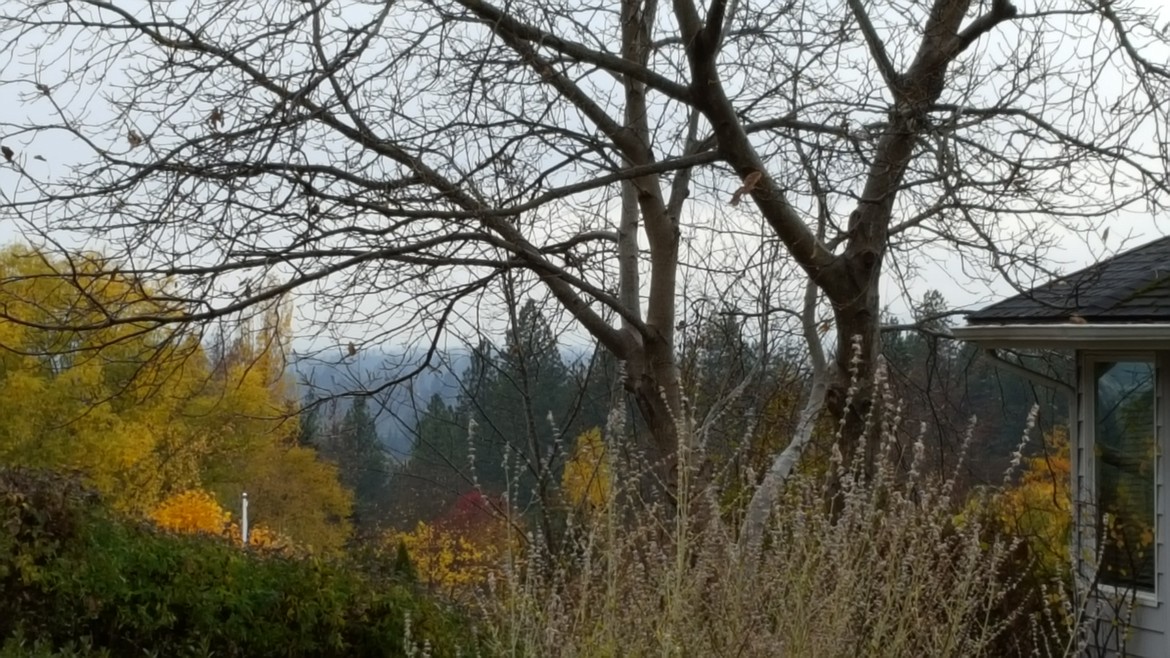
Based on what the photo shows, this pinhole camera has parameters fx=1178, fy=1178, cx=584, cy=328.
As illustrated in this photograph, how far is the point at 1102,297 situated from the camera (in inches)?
259

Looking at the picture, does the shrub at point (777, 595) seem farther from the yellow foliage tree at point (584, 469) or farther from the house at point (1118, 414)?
the house at point (1118, 414)

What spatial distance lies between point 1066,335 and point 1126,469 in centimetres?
111

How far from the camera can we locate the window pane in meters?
6.68

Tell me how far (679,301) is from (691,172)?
94 centimetres

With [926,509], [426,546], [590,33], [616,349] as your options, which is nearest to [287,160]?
[590,33]

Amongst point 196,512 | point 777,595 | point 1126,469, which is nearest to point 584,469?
point 1126,469

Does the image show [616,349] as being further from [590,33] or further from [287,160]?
[287,160]

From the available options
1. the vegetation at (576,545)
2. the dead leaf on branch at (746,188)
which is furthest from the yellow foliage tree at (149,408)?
the dead leaf on branch at (746,188)

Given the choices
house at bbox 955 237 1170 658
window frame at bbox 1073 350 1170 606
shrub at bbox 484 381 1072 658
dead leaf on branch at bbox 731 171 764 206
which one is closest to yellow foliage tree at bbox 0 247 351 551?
dead leaf on branch at bbox 731 171 764 206

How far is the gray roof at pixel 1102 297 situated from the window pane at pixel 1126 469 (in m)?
0.49

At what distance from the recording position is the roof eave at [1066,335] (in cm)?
597

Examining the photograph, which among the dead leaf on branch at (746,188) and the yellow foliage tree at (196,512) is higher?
the dead leaf on branch at (746,188)

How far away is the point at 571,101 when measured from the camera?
7277mm

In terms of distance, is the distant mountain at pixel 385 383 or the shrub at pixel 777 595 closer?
the shrub at pixel 777 595
